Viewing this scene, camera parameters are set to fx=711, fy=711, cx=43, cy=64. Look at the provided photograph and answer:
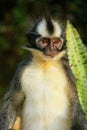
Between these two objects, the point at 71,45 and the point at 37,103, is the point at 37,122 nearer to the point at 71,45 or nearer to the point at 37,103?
the point at 37,103

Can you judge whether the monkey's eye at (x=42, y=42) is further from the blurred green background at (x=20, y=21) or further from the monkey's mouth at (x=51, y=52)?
the blurred green background at (x=20, y=21)

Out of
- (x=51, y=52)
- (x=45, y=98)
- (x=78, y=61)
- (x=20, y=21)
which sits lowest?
(x=20, y=21)

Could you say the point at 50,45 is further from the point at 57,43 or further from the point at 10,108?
the point at 10,108

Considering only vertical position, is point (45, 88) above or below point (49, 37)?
below

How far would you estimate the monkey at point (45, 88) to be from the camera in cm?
653

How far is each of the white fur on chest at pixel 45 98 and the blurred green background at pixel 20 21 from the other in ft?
13.2

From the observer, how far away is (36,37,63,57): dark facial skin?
21.0 ft

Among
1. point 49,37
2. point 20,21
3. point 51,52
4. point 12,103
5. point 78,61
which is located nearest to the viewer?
point 78,61

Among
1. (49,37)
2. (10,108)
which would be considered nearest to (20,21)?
(10,108)

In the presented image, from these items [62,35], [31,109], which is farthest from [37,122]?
[62,35]

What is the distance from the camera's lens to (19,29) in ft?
36.8

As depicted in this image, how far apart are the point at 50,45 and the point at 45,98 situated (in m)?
0.54

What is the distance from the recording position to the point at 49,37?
650cm

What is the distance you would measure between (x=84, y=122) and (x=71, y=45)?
7.56 feet
